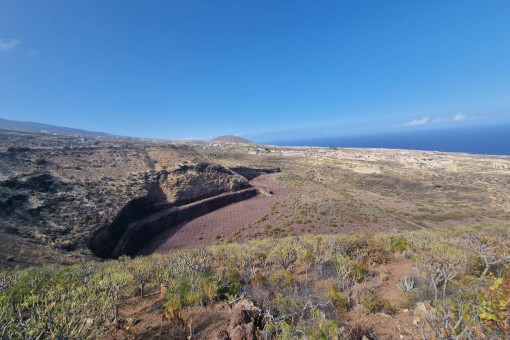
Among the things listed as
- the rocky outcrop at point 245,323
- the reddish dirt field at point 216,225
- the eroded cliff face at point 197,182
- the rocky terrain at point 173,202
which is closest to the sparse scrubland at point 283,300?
the rocky outcrop at point 245,323

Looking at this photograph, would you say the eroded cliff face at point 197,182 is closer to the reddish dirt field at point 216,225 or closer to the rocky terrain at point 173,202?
the rocky terrain at point 173,202

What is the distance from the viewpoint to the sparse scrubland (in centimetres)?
288

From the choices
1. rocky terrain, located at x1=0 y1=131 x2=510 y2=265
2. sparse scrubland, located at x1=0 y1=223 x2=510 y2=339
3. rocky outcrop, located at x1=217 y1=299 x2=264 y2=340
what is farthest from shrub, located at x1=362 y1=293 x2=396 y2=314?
rocky terrain, located at x1=0 y1=131 x2=510 y2=265

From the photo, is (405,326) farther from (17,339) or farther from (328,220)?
(328,220)

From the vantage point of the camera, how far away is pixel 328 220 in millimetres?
19203

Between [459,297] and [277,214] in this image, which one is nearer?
[459,297]

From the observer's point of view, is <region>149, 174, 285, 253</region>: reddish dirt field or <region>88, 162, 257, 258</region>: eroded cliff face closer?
<region>88, 162, 257, 258</region>: eroded cliff face

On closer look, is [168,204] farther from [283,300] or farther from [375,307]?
[375,307]

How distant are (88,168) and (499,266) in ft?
104

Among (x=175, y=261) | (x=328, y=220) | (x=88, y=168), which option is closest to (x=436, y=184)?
(x=328, y=220)

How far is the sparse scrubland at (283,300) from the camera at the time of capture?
2884 millimetres

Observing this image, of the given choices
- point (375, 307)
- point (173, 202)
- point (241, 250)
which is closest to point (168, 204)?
point (173, 202)

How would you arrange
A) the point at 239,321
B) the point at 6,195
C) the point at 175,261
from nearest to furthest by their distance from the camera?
1. the point at 239,321
2. the point at 175,261
3. the point at 6,195

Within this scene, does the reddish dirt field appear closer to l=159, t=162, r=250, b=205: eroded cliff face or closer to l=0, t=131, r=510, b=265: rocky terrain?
l=0, t=131, r=510, b=265: rocky terrain
